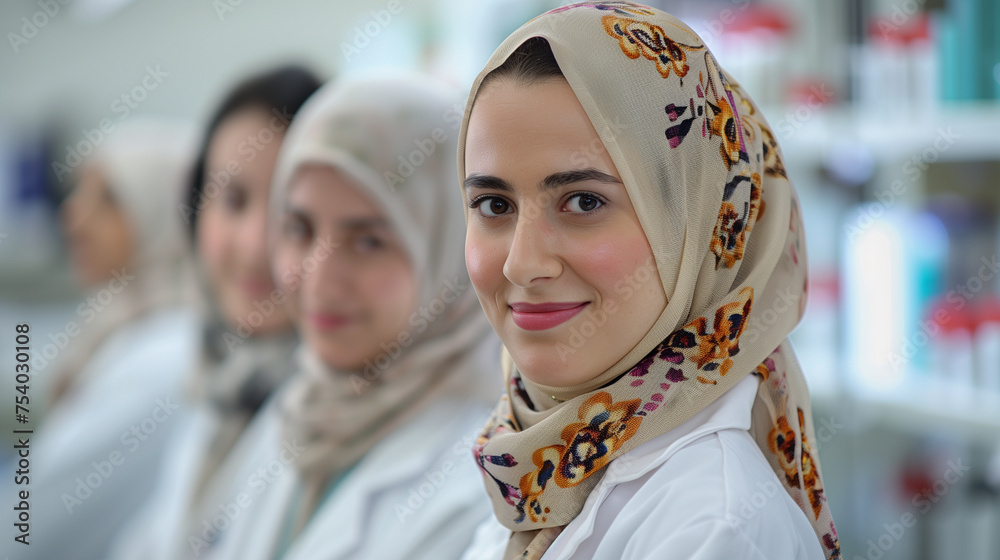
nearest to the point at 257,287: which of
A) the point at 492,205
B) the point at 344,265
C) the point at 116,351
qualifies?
the point at 344,265

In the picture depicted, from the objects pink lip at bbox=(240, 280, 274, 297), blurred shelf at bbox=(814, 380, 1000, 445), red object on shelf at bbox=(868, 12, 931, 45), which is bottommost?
blurred shelf at bbox=(814, 380, 1000, 445)

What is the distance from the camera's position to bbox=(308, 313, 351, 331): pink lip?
1219mm

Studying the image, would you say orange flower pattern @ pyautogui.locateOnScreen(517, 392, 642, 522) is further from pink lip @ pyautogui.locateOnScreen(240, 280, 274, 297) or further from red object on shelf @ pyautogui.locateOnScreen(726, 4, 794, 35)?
red object on shelf @ pyautogui.locateOnScreen(726, 4, 794, 35)

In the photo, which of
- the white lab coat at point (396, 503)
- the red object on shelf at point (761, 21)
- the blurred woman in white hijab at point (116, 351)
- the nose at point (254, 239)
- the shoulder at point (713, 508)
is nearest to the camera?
the shoulder at point (713, 508)

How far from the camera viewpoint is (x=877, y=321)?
163 cm

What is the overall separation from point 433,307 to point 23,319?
8.23 feet

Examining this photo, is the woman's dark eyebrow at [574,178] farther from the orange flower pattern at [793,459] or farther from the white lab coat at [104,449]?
the white lab coat at [104,449]

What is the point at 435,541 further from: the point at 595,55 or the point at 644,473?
the point at 595,55

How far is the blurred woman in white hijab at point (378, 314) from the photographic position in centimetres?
117

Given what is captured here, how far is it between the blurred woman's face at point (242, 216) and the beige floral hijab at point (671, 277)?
3.20 feet

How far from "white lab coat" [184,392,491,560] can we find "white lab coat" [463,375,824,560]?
0.46 meters

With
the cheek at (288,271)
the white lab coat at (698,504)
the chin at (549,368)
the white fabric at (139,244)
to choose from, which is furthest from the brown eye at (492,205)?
the white fabric at (139,244)

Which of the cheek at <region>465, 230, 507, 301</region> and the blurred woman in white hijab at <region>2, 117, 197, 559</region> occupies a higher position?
the cheek at <region>465, 230, 507, 301</region>

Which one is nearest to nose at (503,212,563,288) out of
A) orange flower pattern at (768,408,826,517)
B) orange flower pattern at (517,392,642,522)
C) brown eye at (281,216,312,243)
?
orange flower pattern at (517,392,642,522)
